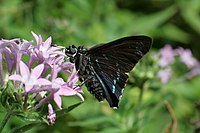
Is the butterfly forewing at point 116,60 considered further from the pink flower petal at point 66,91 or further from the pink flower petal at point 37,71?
the pink flower petal at point 37,71

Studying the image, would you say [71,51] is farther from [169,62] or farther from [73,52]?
[169,62]

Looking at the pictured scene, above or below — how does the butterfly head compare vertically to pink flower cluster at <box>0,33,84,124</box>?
above

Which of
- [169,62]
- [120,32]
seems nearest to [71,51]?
[169,62]

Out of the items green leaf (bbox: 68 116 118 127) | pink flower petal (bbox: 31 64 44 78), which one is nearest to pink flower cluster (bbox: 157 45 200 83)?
green leaf (bbox: 68 116 118 127)

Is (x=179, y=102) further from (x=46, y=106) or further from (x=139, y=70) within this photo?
(x=46, y=106)

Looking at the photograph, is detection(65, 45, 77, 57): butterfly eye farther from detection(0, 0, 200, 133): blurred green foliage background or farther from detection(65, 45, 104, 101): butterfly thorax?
detection(0, 0, 200, 133): blurred green foliage background
